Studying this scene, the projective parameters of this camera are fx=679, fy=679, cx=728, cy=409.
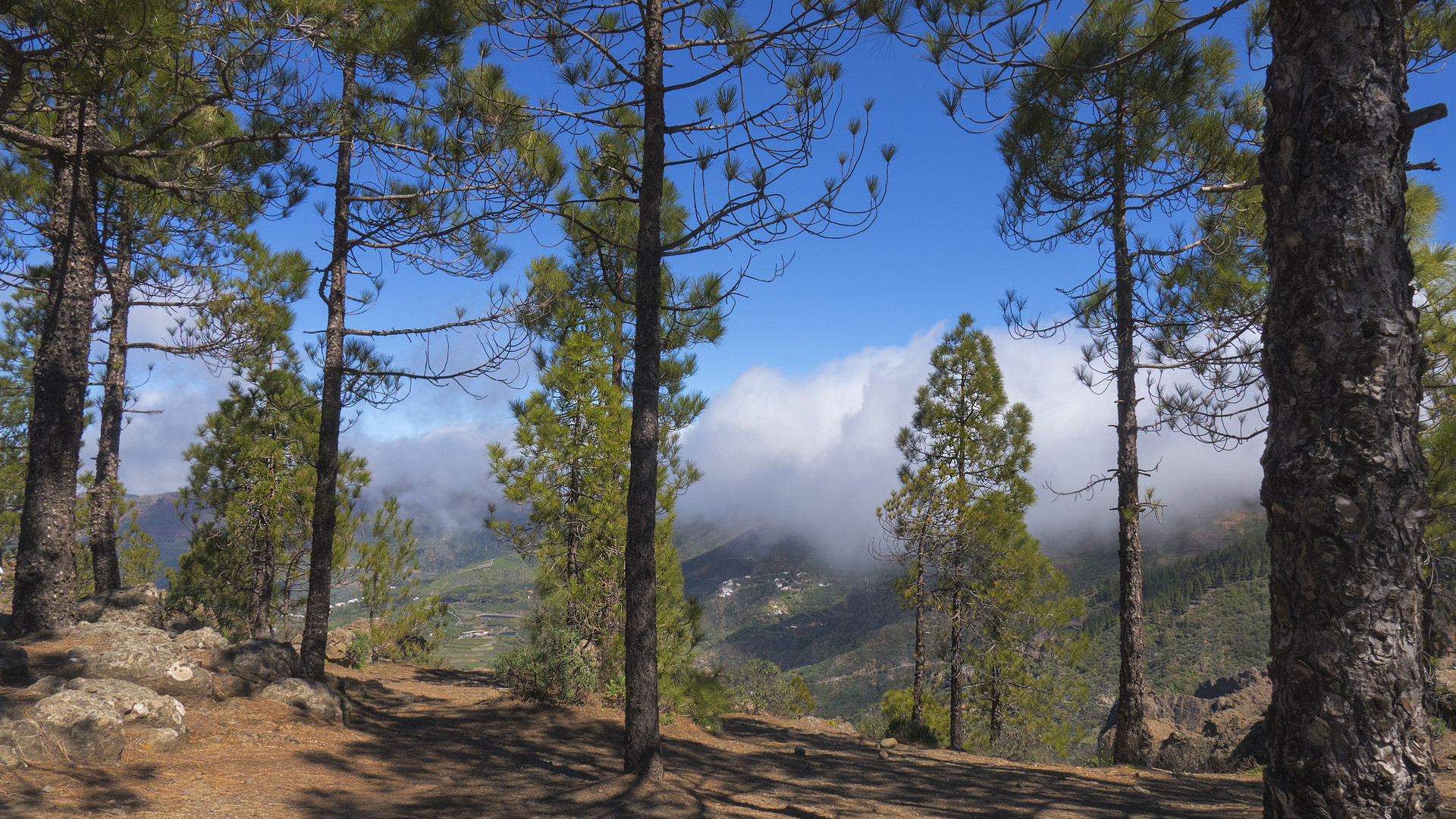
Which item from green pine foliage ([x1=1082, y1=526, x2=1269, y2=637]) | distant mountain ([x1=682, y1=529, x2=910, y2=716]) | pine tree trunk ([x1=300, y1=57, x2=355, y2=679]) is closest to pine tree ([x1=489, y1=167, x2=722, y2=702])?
pine tree trunk ([x1=300, y1=57, x2=355, y2=679])

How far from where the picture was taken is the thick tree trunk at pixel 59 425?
748cm

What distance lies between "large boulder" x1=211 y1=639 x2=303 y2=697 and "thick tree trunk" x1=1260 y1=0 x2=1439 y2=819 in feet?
26.1

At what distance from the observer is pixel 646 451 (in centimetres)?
560

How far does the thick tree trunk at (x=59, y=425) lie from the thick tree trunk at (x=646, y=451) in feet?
21.0

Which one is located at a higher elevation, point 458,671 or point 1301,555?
point 1301,555

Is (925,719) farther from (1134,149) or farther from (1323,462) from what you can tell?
(1323,462)

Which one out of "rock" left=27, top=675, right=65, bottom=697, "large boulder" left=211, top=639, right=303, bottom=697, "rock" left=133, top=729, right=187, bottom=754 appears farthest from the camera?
"large boulder" left=211, top=639, right=303, bottom=697

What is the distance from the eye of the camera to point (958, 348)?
53.9ft

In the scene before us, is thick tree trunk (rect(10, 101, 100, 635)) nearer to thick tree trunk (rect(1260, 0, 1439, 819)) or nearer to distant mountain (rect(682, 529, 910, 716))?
thick tree trunk (rect(1260, 0, 1439, 819))

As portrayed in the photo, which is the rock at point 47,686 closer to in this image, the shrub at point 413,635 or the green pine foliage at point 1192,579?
the shrub at point 413,635

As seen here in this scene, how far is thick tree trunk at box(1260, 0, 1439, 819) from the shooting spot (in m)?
2.46

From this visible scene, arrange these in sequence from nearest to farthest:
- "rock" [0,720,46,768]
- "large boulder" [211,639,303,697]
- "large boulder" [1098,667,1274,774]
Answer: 1. "rock" [0,720,46,768]
2. "large boulder" [211,639,303,697]
3. "large boulder" [1098,667,1274,774]

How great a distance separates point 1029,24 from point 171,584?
16727 mm

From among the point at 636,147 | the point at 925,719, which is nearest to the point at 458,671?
the point at 636,147
